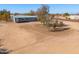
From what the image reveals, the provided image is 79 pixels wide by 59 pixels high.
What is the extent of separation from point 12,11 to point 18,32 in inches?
7.0

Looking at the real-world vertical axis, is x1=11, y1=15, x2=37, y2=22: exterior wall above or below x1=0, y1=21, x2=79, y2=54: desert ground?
above

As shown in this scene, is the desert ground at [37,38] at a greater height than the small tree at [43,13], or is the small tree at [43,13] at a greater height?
the small tree at [43,13]

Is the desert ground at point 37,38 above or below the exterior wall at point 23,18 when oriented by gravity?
below

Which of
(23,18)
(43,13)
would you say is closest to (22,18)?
(23,18)

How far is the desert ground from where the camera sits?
1.38 m

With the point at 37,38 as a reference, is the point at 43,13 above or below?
above

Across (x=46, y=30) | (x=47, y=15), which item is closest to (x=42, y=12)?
(x=47, y=15)

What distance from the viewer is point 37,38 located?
55.1 inches

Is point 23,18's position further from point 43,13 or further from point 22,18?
point 43,13

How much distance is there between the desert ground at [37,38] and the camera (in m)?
1.38

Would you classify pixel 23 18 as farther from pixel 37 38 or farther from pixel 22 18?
pixel 37 38

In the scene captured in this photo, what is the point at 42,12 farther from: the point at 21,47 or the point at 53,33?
the point at 21,47

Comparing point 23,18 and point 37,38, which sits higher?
point 23,18
